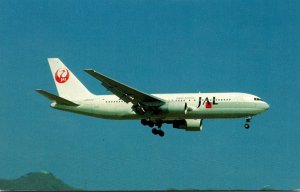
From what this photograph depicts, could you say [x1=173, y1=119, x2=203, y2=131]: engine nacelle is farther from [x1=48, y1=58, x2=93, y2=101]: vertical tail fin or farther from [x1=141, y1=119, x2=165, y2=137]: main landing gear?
[x1=48, y1=58, x2=93, y2=101]: vertical tail fin

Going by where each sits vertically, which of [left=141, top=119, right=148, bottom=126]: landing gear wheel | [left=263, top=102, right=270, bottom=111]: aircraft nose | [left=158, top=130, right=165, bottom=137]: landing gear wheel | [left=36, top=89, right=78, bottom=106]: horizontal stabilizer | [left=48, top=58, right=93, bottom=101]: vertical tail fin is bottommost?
[left=158, top=130, right=165, bottom=137]: landing gear wheel

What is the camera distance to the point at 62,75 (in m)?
60.2

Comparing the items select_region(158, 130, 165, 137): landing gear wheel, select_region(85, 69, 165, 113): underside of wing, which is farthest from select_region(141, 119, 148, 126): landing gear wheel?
select_region(85, 69, 165, 113): underside of wing

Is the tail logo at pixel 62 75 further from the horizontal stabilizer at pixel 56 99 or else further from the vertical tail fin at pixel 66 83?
the horizontal stabilizer at pixel 56 99

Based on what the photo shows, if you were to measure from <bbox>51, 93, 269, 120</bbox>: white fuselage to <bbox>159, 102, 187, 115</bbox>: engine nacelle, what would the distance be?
370mm

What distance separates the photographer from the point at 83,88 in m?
57.2

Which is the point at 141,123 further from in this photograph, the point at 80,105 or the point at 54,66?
the point at 54,66

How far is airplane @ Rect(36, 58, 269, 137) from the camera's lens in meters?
49.1

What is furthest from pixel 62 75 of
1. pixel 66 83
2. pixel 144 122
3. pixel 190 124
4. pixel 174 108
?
pixel 174 108

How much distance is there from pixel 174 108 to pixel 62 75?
647 inches

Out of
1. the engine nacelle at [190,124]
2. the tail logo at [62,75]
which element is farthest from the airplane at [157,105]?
the tail logo at [62,75]

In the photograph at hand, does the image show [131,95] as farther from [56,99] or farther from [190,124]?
[190,124]

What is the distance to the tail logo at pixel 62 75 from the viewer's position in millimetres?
59688

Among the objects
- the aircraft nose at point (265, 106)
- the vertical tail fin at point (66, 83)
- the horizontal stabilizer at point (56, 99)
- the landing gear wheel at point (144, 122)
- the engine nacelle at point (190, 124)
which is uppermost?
the vertical tail fin at point (66, 83)
